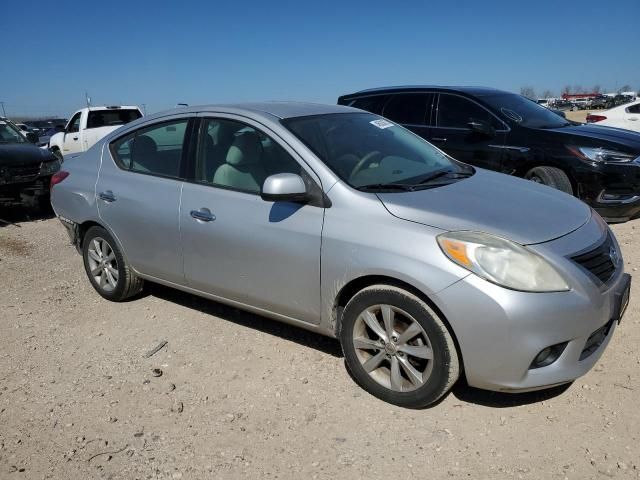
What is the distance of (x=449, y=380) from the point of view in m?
2.78

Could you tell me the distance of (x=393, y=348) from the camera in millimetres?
2941

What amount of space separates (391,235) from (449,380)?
2.59ft

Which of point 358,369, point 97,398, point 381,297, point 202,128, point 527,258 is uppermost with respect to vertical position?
point 202,128

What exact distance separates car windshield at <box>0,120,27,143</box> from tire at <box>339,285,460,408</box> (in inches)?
320

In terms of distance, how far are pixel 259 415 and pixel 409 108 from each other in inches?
224

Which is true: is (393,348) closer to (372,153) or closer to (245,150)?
(372,153)

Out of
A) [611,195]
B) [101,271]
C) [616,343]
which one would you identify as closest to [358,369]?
[616,343]

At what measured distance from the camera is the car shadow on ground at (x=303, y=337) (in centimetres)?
305

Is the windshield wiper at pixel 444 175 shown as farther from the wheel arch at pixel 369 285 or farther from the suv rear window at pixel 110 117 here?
the suv rear window at pixel 110 117

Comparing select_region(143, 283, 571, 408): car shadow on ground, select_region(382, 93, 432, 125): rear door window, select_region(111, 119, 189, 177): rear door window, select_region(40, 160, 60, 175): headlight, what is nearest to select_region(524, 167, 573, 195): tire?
select_region(382, 93, 432, 125): rear door window

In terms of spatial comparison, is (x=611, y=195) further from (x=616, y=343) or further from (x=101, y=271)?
(x=101, y=271)

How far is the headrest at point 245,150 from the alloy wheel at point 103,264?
151 centimetres

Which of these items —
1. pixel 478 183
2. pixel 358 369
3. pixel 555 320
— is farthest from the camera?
pixel 478 183

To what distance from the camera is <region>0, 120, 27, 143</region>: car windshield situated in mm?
8984
